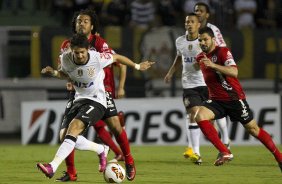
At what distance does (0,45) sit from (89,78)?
9.45 m

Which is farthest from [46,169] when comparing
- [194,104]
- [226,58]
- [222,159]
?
[194,104]

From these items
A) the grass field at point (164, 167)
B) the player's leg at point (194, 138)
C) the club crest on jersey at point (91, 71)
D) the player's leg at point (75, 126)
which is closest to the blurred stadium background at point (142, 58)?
the grass field at point (164, 167)

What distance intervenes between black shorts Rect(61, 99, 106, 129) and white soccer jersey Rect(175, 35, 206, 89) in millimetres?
3304

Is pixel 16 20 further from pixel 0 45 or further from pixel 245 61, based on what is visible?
pixel 245 61

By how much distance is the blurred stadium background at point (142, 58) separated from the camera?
1891 centimetres

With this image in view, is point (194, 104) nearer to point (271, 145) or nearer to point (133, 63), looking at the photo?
point (271, 145)

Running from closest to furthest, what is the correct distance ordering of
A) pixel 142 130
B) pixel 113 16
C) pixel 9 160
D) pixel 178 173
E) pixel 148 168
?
pixel 178 173
pixel 148 168
pixel 9 160
pixel 142 130
pixel 113 16

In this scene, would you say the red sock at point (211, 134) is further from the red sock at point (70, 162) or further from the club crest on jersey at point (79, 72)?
the club crest on jersey at point (79, 72)

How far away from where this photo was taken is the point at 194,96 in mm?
14000

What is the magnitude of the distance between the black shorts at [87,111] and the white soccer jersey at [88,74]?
0.06m

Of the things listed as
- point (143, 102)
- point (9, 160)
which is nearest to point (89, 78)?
point (9, 160)

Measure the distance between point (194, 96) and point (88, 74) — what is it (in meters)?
3.61

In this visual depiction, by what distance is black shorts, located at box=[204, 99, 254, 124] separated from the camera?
12.1 meters

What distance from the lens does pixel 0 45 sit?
65.1 feet
